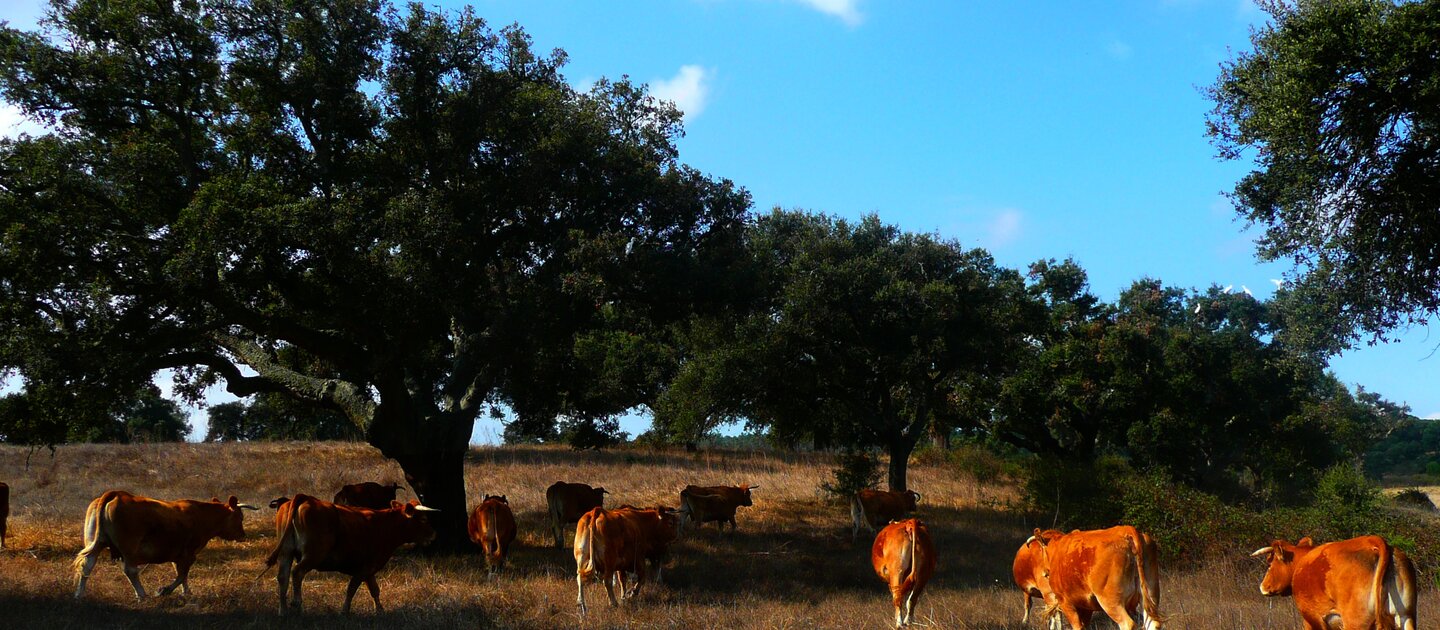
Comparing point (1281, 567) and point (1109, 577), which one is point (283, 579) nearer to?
point (1109, 577)

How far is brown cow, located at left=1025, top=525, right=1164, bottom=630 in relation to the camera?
9664 mm

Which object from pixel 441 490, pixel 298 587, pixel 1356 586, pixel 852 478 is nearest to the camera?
pixel 1356 586

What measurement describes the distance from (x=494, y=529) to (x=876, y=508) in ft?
32.8

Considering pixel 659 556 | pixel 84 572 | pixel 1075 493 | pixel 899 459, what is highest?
pixel 899 459

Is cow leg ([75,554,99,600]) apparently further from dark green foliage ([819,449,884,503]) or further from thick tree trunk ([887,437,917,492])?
thick tree trunk ([887,437,917,492])

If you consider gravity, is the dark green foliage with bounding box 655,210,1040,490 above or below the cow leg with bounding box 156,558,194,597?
above

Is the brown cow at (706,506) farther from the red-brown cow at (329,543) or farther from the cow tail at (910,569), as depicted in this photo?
the cow tail at (910,569)

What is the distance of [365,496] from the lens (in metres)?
20.0

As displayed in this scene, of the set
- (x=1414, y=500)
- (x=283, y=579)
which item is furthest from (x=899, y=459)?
(x=1414, y=500)

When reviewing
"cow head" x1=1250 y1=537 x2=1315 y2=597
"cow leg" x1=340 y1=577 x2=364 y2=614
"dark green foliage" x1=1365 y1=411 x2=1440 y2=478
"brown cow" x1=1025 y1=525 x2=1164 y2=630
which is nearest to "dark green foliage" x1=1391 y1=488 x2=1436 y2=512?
"cow head" x1=1250 y1=537 x2=1315 y2=597

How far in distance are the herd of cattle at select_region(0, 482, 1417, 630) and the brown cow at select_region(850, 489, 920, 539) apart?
255 inches

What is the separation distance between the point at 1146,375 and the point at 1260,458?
25.4 ft

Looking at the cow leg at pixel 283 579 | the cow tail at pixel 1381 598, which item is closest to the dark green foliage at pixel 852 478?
the cow leg at pixel 283 579

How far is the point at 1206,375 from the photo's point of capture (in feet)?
111
